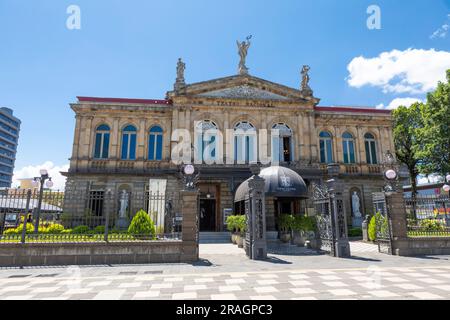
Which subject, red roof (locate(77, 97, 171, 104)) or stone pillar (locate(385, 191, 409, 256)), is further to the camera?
red roof (locate(77, 97, 171, 104))

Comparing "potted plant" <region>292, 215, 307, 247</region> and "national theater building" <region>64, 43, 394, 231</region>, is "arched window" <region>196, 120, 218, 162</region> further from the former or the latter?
"potted plant" <region>292, 215, 307, 247</region>

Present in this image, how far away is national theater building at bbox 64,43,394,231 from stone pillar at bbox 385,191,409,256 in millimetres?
9479

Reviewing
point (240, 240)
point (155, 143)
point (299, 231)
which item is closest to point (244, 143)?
point (155, 143)

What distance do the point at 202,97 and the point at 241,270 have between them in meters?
17.9

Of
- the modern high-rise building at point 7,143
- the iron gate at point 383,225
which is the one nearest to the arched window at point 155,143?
the iron gate at point 383,225

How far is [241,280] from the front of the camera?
732 cm

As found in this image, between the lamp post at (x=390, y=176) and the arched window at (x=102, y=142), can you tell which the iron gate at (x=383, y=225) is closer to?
the lamp post at (x=390, y=176)

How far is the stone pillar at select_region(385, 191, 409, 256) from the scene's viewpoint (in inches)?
474

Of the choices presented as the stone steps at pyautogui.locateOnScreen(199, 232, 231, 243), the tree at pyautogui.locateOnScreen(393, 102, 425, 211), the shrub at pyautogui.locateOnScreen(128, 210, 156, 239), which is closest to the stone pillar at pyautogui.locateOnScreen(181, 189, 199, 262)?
the shrub at pyautogui.locateOnScreen(128, 210, 156, 239)

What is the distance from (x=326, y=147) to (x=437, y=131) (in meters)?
8.80

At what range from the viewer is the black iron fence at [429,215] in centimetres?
1298

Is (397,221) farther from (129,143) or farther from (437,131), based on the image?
(129,143)
